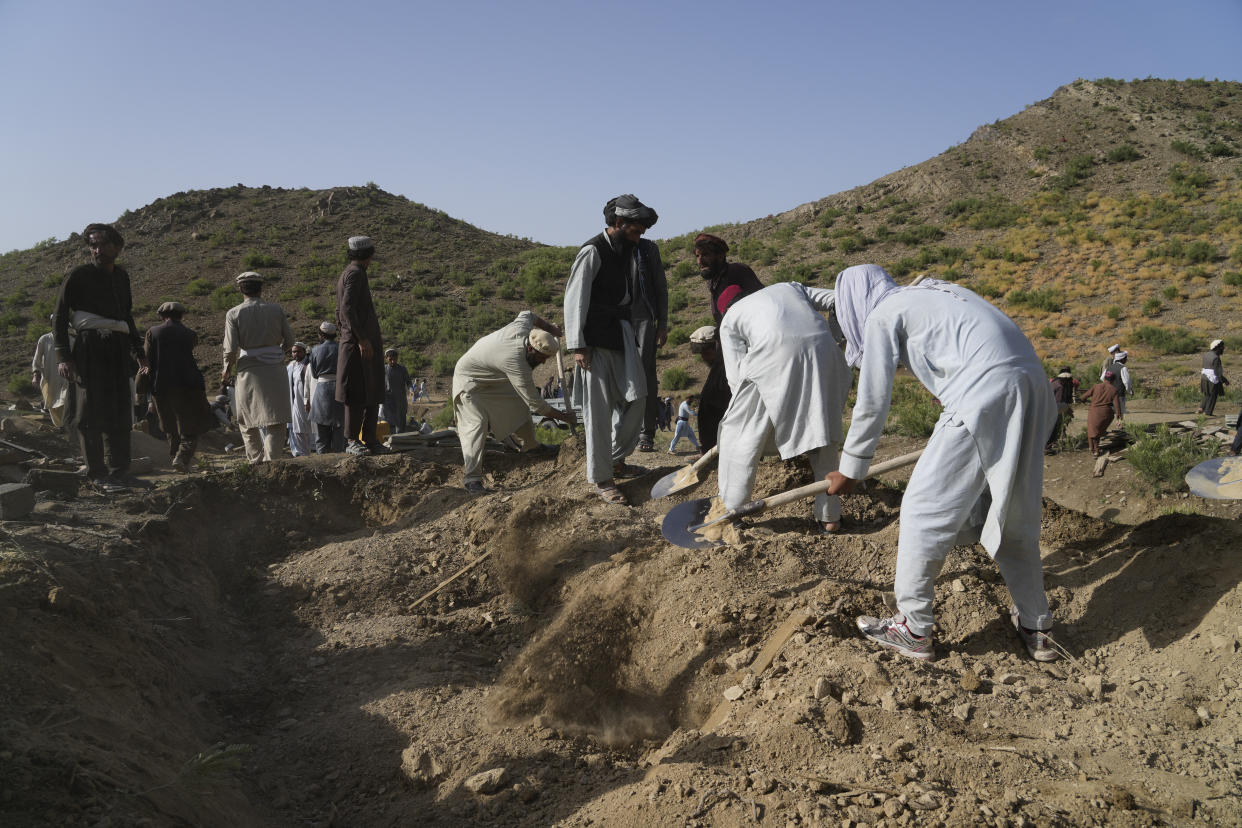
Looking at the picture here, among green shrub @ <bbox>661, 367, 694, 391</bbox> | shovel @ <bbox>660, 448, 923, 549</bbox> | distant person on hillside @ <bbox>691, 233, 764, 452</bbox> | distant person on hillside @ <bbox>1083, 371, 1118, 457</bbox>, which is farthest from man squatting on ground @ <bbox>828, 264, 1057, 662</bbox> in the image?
green shrub @ <bbox>661, 367, 694, 391</bbox>

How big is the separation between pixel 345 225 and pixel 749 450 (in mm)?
41792

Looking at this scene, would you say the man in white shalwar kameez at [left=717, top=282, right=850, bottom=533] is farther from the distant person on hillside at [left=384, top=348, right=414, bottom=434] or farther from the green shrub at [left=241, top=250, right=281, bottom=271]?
the green shrub at [left=241, top=250, right=281, bottom=271]

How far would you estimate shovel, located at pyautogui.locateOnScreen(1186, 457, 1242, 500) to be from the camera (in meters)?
3.59

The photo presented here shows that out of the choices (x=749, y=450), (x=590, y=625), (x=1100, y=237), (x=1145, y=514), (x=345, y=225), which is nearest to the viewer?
(x=590, y=625)

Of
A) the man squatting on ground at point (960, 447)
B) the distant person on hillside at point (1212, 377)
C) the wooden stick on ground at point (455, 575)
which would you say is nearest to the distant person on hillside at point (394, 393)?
the wooden stick on ground at point (455, 575)

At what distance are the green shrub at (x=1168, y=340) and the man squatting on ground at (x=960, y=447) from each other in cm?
1955

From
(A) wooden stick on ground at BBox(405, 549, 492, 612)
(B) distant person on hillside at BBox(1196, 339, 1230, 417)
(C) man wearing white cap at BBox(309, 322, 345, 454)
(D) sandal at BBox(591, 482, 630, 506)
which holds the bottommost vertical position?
(B) distant person on hillside at BBox(1196, 339, 1230, 417)

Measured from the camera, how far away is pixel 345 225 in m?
42.2

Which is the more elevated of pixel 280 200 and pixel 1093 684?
pixel 280 200

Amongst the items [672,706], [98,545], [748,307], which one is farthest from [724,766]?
[98,545]

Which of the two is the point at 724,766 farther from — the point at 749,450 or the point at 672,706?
the point at 749,450

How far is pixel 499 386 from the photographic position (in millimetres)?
6391

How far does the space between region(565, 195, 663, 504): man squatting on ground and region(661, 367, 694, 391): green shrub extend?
16137 millimetres

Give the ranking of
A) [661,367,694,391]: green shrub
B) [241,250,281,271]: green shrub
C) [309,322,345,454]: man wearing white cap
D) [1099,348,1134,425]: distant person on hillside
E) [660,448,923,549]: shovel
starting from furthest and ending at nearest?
[241,250,281,271]: green shrub < [661,367,694,391]: green shrub < [1099,348,1134,425]: distant person on hillside < [309,322,345,454]: man wearing white cap < [660,448,923,549]: shovel
